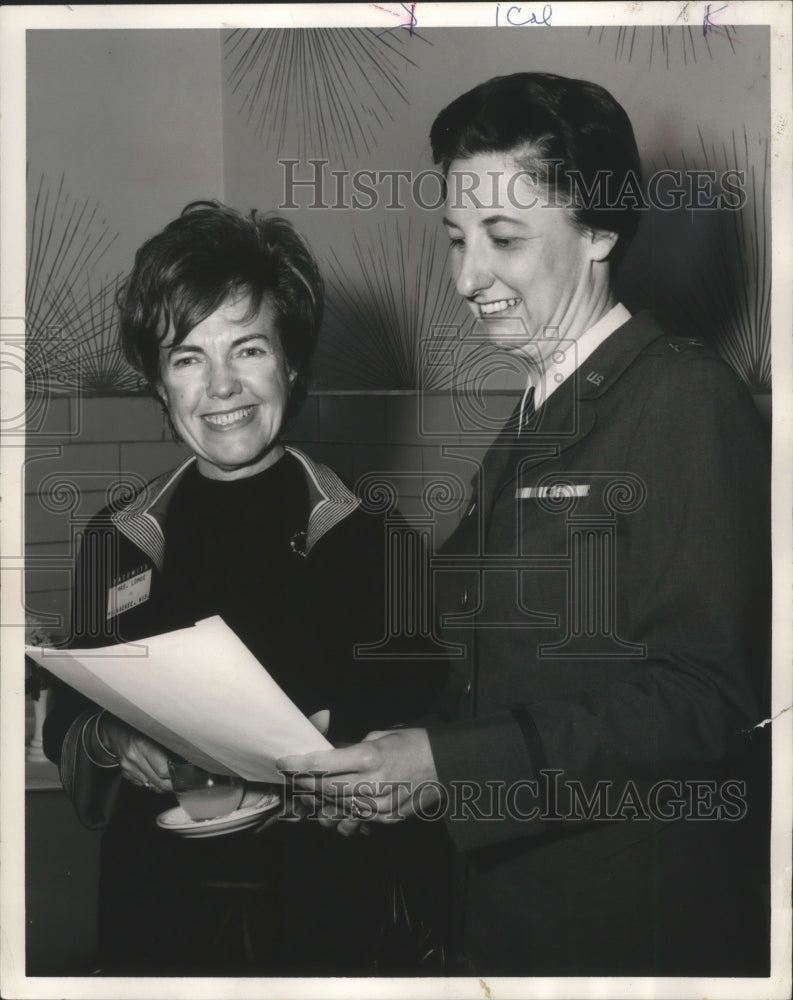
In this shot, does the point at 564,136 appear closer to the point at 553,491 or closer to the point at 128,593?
the point at 553,491

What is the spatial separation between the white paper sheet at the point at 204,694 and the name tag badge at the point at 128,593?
0.19ft

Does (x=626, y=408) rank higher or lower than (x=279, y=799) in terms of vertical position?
higher

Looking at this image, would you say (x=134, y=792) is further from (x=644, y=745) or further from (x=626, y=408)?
(x=626, y=408)

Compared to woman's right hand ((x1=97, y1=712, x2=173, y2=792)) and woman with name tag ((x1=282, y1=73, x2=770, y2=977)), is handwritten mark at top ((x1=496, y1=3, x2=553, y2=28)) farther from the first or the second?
woman's right hand ((x1=97, y1=712, x2=173, y2=792))

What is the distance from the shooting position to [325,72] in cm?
120

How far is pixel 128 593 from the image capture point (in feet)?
3.94

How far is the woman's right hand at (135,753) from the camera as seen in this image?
1187 mm

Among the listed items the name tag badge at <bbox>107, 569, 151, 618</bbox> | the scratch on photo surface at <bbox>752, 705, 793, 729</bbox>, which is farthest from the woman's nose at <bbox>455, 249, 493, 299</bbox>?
the scratch on photo surface at <bbox>752, 705, 793, 729</bbox>

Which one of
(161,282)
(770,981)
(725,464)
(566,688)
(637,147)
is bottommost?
(770,981)

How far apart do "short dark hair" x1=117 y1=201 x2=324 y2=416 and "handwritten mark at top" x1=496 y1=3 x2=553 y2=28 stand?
350 millimetres

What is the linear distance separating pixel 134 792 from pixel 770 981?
775 mm

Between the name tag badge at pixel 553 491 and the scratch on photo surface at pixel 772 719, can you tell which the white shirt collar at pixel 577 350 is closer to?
the name tag badge at pixel 553 491

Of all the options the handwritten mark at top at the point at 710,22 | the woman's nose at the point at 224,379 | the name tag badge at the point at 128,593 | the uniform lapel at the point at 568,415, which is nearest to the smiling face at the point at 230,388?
the woman's nose at the point at 224,379

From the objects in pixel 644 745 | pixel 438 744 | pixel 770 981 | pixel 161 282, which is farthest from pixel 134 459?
pixel 770 981
